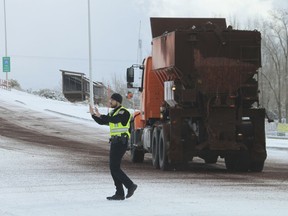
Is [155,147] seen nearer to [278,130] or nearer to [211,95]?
[211,95]

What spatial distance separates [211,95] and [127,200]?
18.6 feet

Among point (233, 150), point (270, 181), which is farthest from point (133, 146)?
point (270, 181)

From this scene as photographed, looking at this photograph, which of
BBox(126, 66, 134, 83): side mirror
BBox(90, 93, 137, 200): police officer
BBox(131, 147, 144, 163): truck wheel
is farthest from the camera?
BBox(131, 147, 144, 163): truck wheel

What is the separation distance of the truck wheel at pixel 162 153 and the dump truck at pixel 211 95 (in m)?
0.03

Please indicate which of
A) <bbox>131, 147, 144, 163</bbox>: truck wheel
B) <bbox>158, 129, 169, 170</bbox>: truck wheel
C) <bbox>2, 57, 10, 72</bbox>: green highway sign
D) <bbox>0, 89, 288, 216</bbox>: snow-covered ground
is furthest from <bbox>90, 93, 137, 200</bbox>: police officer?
<bbox>2, 57, 10, 72</bbox>: green highway sign

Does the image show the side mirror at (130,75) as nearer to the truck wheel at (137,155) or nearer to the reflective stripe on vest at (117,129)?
the truck wheel at (137,155)

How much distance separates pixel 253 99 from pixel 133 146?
200 inches

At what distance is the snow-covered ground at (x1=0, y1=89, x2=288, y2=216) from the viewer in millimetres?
9242

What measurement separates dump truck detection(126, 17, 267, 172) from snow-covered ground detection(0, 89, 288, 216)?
74 cm

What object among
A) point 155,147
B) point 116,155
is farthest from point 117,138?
point 155,147

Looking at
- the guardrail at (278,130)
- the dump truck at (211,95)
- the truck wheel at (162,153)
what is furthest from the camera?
the guardrail at (278,130)

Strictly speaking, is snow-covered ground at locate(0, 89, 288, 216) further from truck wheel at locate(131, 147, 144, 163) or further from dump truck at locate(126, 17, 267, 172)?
truck wheel at locate(131, 147, 144, 163)

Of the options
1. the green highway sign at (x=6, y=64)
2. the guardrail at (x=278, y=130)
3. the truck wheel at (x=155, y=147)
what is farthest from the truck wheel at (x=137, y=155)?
the green highway sign at (x=6, y=64)

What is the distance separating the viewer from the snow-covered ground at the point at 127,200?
9242 mm
